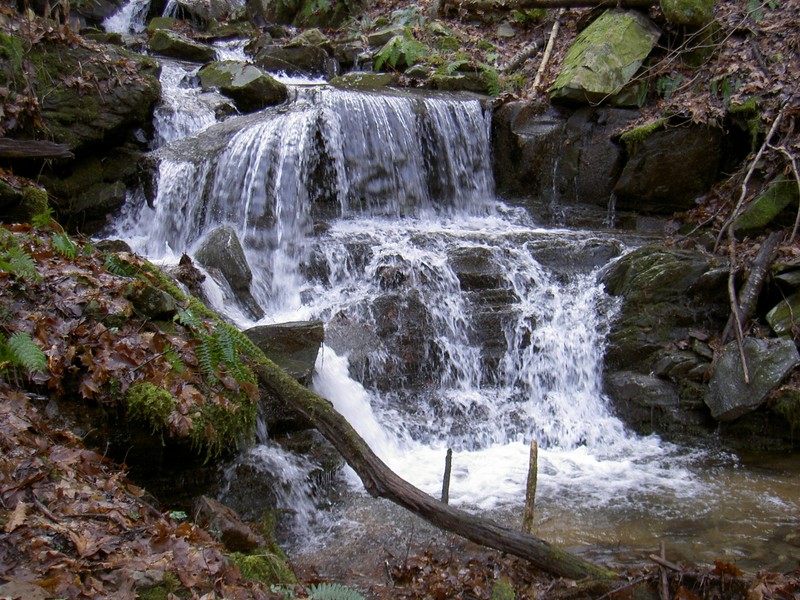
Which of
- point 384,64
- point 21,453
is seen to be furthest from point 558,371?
point 384,64

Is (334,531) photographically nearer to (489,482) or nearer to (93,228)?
(489,482)

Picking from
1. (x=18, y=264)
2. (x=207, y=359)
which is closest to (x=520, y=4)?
(x=207, y=359)

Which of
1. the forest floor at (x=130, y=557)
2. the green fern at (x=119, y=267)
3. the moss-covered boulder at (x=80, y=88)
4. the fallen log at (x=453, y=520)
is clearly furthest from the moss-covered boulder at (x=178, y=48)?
the fallen log at (x=453, y=520)

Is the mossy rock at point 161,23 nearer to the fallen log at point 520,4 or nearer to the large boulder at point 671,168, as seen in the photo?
the fallen log at point 520,4

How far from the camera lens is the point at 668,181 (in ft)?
35.4

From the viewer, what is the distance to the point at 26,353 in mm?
3674

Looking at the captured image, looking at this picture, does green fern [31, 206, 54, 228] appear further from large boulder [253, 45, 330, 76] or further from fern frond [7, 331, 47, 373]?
large boulder [253, 45, 330, 76]

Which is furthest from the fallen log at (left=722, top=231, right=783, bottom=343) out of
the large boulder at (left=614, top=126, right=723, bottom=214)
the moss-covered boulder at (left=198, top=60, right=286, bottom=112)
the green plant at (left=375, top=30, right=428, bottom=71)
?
the green plant at (left=375, top=30, right=428, bottom=71)

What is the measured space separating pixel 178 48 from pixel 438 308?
10.1m

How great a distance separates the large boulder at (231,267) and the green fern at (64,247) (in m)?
2.54

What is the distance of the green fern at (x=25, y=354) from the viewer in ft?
12.0

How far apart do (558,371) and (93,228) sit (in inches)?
279

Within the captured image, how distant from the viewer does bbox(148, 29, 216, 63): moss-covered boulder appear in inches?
564

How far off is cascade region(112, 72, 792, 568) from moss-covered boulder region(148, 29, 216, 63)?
3820mm
